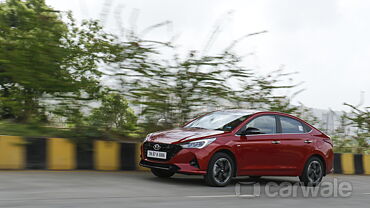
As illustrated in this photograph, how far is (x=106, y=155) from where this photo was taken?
11219mm

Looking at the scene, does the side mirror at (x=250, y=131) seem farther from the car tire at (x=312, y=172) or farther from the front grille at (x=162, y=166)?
the car tire at (x=312, y=172)

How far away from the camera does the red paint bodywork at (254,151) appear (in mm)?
9414

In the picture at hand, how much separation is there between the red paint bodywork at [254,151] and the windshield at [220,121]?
0.14 metres

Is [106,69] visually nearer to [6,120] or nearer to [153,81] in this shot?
[153,81]

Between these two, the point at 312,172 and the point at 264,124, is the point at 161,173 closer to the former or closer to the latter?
the point at 264,124

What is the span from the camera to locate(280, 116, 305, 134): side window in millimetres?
11156

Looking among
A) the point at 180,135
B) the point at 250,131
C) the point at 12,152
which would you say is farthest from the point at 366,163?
the point at 12,152

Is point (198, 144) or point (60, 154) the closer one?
point (198, 144)

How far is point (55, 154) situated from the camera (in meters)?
10.4

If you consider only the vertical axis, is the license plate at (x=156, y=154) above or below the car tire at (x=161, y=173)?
above

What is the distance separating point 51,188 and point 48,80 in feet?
11.7

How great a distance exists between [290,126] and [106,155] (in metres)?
4.12

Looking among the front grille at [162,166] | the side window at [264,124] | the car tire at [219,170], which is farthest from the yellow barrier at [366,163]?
the front grille at [162,166]

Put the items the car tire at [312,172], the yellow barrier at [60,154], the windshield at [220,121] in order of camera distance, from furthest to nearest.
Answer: the car tire at [312,172]
the yellow barrier at [60,154]
the windshield at [220,121]
